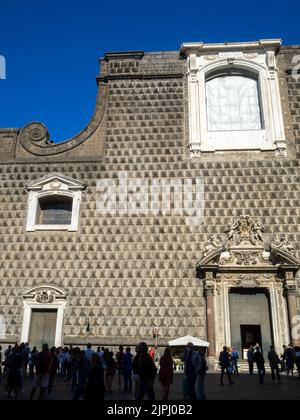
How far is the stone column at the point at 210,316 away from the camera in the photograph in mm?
13529

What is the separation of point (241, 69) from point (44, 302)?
41.4 ft

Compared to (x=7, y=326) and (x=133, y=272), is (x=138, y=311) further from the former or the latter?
(x=7, y=326)

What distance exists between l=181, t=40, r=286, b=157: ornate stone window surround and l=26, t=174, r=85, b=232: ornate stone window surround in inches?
191

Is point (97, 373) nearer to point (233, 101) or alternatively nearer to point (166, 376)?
point (166, 376)

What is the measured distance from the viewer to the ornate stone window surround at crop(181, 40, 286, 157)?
54.4ft

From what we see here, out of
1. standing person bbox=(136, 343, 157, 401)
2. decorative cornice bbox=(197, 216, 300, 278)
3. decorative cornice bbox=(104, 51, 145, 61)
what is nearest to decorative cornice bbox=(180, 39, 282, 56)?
decorative cornice bbox=(104, 51, 145, 61)

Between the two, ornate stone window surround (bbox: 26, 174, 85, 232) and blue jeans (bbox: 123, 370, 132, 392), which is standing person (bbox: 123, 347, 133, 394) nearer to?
blue jeans (bbox: 123, 370, 132, 392)

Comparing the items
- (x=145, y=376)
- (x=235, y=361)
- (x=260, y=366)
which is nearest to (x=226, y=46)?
(x=235, y=361)

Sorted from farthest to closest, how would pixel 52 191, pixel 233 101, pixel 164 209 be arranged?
pixel 233 101 → pixel 52 191 → pixel 164 209

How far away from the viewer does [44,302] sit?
47.5 feet

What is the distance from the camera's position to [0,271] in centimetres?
1509

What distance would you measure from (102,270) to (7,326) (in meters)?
3.75

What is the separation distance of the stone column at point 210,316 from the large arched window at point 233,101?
6806mm
